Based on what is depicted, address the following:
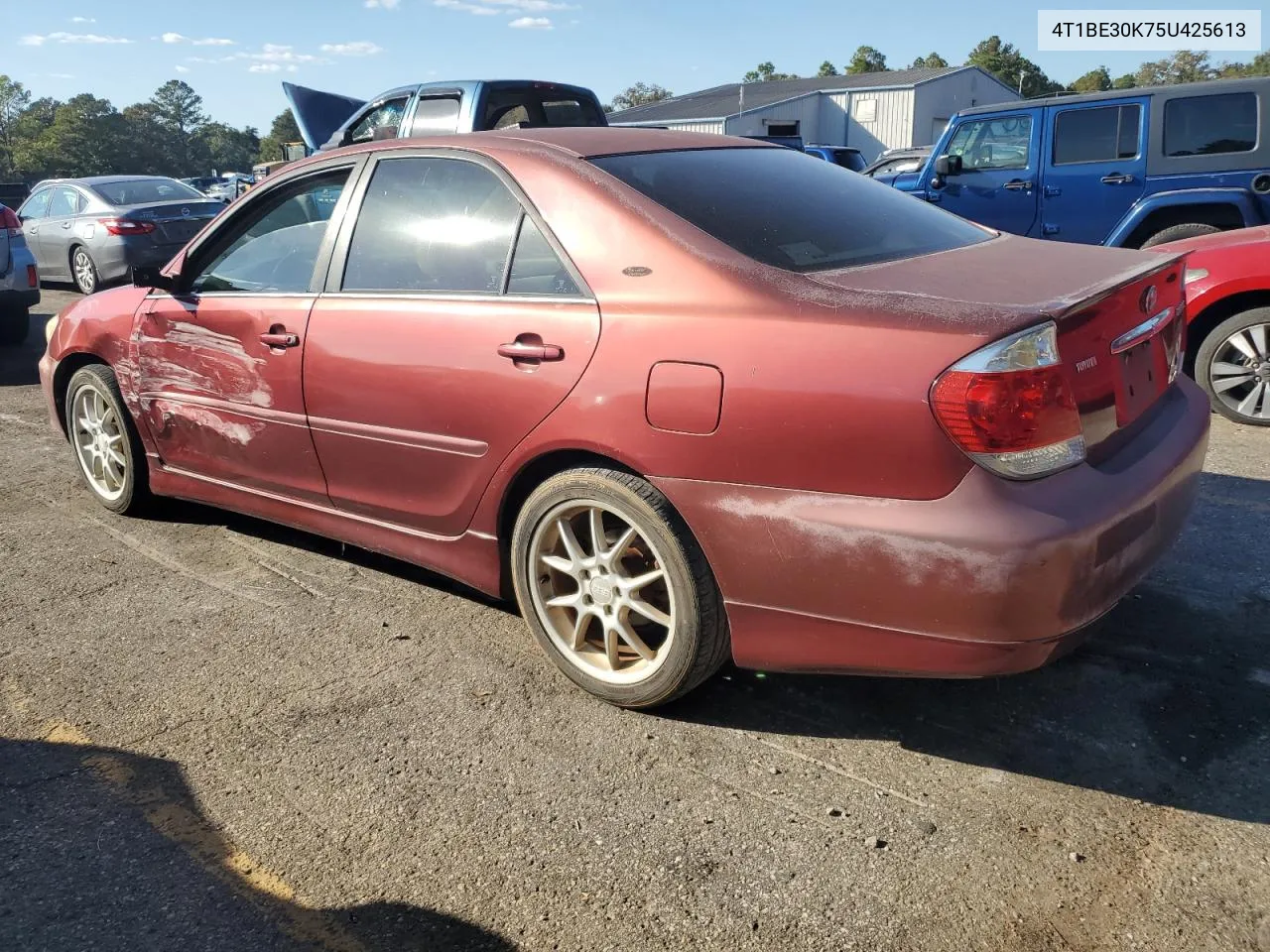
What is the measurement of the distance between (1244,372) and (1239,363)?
0.05 m

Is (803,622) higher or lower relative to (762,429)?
lower

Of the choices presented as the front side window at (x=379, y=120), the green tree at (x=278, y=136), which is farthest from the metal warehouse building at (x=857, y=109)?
the green tree at (x=278, y=136)

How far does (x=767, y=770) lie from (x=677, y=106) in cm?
4914

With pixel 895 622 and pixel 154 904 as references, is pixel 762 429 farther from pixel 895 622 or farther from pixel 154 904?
pixel 154 904

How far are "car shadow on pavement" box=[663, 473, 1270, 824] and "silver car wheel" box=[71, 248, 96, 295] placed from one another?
1146 cm

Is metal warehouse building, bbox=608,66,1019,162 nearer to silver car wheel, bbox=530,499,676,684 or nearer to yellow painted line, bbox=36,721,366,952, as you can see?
silver car wheel, bbox=530,499,676,684

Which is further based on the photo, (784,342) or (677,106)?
(677,106)

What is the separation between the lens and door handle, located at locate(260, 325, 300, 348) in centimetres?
356

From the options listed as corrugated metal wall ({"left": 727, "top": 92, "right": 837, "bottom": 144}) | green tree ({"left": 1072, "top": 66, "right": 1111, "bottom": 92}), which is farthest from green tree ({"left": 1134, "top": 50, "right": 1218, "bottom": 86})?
corrugated metal wall ({"left": 727, "top": 92, "right": 837, "bottom": 144})

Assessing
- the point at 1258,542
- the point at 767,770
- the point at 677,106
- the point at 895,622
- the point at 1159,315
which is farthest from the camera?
the point at 677,106

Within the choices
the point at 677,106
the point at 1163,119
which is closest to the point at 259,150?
the point at 677,106

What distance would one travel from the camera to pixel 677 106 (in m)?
48.3

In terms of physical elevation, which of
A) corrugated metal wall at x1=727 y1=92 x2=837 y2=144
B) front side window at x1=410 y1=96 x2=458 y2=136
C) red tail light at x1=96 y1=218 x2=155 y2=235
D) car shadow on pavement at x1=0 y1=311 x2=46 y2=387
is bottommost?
car shadow on pavement at x1=0 y1=311 x2=46 y2=387

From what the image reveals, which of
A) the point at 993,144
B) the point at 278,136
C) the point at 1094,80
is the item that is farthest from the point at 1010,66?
the point at 278,136
